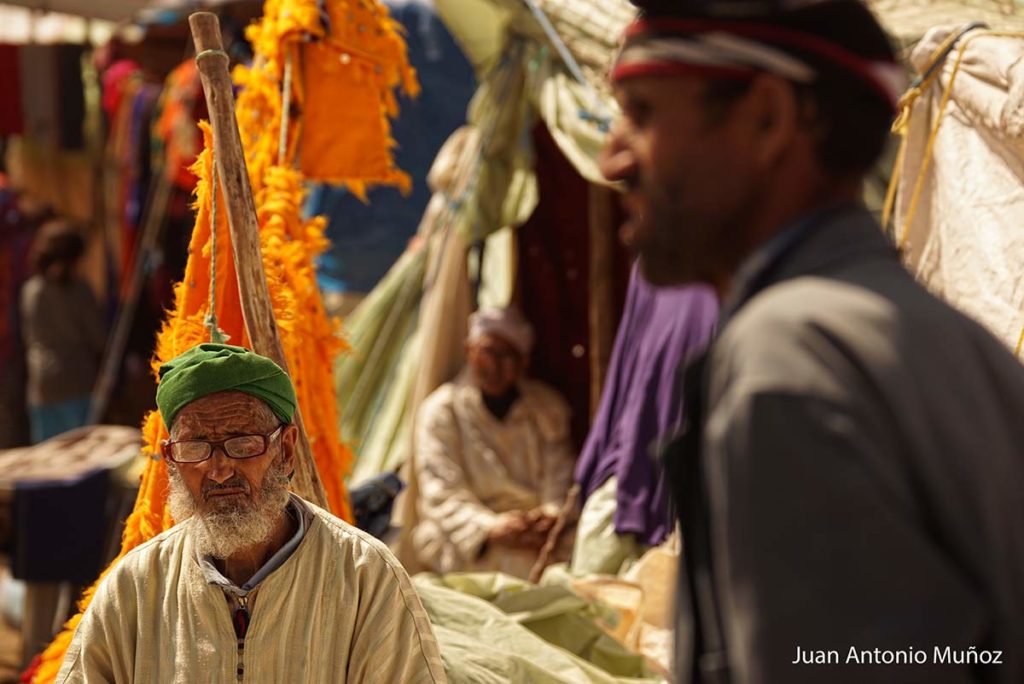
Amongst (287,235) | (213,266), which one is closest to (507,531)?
(287,235)

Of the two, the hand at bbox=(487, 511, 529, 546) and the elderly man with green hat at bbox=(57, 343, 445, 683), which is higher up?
the elderly man with green hat at bbox=(57, 343, 445, 683)

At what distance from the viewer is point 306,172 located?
465 cm

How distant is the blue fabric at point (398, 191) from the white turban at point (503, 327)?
2420 mm

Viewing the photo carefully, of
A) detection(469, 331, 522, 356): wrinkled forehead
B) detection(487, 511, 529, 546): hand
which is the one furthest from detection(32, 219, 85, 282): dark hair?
detection(487, 511, 529, 546): hand

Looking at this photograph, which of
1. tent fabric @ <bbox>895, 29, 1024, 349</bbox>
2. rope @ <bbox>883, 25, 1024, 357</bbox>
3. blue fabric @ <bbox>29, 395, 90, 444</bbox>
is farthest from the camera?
blue fabric @ <bbox>29, 395, 90, 444</bbox>

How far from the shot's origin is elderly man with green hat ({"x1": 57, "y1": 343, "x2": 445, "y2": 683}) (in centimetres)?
Answer: 324

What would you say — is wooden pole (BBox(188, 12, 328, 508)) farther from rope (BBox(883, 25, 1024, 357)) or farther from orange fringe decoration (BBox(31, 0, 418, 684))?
rope (BBox(883, 25, 1024, 357))

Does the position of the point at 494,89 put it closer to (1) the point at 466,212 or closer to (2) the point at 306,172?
(1) the point at 466,212

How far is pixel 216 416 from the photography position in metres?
3.37

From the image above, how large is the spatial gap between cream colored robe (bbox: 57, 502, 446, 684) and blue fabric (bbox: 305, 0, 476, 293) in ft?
21.0

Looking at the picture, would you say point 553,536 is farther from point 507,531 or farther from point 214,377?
point 214,377

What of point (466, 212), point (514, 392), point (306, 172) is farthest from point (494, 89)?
point (306, 172)

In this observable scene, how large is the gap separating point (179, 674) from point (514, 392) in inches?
168

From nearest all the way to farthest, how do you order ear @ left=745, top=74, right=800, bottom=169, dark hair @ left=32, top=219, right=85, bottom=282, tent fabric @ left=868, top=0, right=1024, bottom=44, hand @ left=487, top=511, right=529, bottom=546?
ear @ left=745, top=74, right=800, bottom=169 → tent fabric @ left=868, top=0, right=1024, bottom=44 → hand @ left=487, top=511, right=529, bottom=546 → dark hair @ left=32, top=219, right=85, bottom=282
